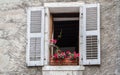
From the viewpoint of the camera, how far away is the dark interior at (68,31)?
13.6 m

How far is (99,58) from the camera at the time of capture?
41.3ft

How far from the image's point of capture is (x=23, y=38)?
13039mm


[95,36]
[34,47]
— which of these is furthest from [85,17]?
[34,47]

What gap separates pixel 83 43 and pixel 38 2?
5.17ft

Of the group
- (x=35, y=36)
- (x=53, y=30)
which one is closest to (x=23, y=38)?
(x=35, y=36)

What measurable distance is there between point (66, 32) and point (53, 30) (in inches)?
39.9

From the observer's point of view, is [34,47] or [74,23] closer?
[34,47]

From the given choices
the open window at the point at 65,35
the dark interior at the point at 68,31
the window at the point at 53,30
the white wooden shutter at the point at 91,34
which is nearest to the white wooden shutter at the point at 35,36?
the window at the point at 53,30

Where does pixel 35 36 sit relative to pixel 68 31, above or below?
below

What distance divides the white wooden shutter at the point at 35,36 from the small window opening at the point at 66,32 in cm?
37

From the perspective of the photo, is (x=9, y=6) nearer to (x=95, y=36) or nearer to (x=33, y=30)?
(x=33, y=30)

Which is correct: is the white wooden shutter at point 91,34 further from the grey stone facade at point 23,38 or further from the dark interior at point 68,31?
the dark interior at point 68,31

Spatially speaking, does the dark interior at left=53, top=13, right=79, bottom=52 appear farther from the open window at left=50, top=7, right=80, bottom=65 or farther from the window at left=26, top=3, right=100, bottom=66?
A: the window at left=26, top=3, right=100, bottom=66

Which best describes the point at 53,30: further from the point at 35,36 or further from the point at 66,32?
the point at 66,32
